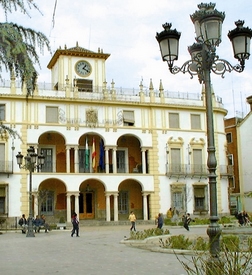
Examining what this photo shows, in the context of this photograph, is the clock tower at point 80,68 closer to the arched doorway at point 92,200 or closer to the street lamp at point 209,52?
the arched doorway at point 92,200

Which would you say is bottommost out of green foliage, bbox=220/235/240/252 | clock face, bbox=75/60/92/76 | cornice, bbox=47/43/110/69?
green foliage, bbox=220/235/240/252

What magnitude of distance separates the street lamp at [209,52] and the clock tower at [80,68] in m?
32.4

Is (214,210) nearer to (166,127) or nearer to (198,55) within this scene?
(198,55)

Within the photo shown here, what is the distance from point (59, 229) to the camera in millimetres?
34312

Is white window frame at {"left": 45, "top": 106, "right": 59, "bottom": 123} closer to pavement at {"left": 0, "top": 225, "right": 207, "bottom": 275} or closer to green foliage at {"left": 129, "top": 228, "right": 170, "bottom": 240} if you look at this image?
green foliage at {"left": 129, "top": 228, "right": 170, "bottom": 240}

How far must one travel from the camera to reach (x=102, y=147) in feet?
136

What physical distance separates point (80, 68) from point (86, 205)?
12.3 meters

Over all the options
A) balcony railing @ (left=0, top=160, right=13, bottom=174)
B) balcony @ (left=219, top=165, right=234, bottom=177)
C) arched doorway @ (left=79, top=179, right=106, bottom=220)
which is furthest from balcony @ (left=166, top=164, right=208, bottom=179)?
balcony railing @ (left=0, top=160, right=13, bottom=174)

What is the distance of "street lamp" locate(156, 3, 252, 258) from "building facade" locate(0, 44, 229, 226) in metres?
29.4

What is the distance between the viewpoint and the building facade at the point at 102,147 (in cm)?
3881

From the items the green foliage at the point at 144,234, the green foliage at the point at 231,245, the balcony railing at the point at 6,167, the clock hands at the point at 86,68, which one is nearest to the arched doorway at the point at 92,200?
the balcony railing at the point at 6,167

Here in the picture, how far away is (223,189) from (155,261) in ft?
105

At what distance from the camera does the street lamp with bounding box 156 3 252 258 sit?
954 centimetres

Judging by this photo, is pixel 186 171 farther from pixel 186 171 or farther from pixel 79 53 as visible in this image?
pixel 79 53
